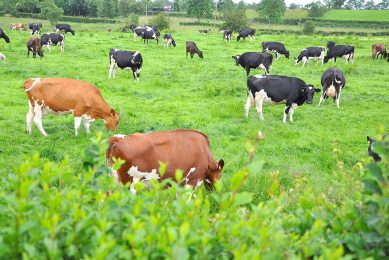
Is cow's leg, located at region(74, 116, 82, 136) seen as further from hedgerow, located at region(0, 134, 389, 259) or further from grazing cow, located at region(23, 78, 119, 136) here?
hedgerow, located at region(0, 134, 389, 259)

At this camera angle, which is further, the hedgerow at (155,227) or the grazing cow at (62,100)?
the grazing cow at (62,100)

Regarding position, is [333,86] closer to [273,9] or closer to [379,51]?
[379,51]

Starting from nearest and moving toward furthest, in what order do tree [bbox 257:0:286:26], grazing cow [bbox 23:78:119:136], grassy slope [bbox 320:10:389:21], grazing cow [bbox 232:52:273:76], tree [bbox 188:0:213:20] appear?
grazing cow [bbox 23:78:119:136] → grazing cow [bbox 232:52:273:76] → tree [bbox 257:0:286:26] → tree [bbox 188:0:213:20] → grassy slope [bbox 320:10:389:21]

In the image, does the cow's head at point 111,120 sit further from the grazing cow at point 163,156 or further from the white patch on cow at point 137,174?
the white patch on cow at point 137,174

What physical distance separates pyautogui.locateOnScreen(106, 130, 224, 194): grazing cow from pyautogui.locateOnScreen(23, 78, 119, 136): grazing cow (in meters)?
4.82

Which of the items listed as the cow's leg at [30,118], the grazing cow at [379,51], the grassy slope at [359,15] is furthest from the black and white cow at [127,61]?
the grassy slope at [359,15]

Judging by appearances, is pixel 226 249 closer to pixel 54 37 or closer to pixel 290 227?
pixel 290 227

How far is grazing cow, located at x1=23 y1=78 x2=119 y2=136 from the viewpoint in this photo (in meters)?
10.5

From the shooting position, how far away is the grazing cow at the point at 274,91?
13.3 meters

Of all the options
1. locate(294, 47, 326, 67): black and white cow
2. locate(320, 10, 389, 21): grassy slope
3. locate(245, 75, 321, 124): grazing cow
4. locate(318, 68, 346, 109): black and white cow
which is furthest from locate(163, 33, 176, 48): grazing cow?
locate(320, 10, 389, 21): grassy slope

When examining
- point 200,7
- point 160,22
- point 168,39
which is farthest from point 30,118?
point 200,7

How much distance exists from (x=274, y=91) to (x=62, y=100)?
6.59 metres

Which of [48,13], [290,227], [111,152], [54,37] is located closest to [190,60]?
[54,37]

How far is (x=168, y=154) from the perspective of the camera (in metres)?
6.11
